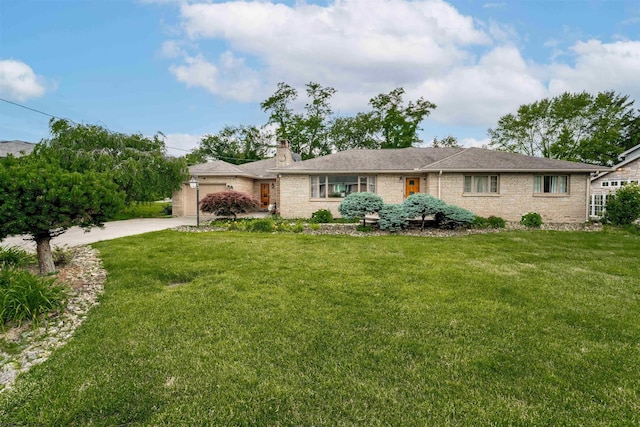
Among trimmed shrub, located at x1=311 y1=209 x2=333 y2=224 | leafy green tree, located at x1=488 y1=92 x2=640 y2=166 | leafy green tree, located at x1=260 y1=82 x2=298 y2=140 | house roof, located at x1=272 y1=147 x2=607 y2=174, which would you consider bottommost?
trimmed shrub, located at x1=311 y1=209 x2=333 y2=224

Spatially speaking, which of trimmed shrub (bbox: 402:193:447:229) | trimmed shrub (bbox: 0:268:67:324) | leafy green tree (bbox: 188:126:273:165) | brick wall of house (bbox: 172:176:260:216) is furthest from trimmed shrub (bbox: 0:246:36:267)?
leafy green tree (bbox: 188:126:273:165)

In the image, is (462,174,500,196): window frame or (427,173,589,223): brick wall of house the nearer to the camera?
(427,173,589,223): brick wall of house

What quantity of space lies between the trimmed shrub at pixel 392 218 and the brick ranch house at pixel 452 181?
169 inches

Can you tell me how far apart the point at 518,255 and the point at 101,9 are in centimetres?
1545

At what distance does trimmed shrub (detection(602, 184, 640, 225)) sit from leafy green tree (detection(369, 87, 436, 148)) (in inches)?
760

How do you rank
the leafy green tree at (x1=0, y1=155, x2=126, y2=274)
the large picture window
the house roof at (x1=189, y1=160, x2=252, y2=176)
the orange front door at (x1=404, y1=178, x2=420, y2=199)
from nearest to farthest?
the leafy green tree at (x1=0, y1=155, x2=126, y2=274) → the orange front door at (x1=404, y1=178, x2=420, y2=199) → the large picture window → the house roof at (x1=189, y1=160, x2=252, y2=176)

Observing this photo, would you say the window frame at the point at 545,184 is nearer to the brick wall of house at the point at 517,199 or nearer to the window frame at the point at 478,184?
the brick wall of house at the point at 517,199

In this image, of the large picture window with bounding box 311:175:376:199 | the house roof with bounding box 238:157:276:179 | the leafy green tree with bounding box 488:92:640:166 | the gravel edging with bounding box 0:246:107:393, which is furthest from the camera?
the leafy green tree with bounding box 488:92:640:166

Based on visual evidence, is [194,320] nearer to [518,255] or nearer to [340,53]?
[518,255]

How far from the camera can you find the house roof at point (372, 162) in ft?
50.6

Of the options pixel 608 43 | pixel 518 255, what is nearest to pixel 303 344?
pixel 518 255

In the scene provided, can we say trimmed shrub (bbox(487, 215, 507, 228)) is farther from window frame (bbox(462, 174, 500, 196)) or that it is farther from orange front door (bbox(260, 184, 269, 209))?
orange front door (bbox(260, 184, 269, 209))

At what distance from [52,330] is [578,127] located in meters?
37.9

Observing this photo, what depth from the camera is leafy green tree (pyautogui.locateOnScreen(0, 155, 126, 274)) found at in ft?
Result: 14.9
